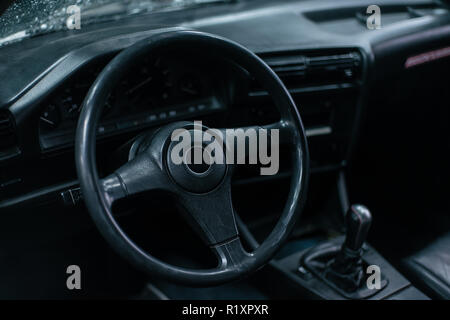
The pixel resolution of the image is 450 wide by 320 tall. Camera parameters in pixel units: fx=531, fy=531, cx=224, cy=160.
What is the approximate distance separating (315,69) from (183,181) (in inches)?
32.6

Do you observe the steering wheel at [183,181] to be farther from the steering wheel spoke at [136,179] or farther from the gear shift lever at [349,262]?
the gear shift lever at [349,262]

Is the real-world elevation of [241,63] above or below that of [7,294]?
above

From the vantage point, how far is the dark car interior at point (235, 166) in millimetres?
1250

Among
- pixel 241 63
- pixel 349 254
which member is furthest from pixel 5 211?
pixel 349 254

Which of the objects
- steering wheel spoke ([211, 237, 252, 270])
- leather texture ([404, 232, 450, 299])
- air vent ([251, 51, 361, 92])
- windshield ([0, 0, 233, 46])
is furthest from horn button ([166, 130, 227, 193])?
leather texture ([404, 232, 450, 299])

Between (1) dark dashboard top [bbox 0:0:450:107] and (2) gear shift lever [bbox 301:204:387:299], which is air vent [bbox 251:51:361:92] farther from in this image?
(2) gear shift lever [bbox 301:204:387:299]

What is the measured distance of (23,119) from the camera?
1.32m

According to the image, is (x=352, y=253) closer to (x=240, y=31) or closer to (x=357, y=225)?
(x=357, y=225)

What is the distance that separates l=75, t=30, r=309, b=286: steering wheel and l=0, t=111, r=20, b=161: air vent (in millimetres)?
302

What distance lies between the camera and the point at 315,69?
6.06 ft

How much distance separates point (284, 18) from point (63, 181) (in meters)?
1.06

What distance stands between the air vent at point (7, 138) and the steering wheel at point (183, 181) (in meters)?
0.30

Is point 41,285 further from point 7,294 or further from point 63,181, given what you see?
point 63,181

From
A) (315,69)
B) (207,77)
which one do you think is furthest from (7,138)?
(315,69)
